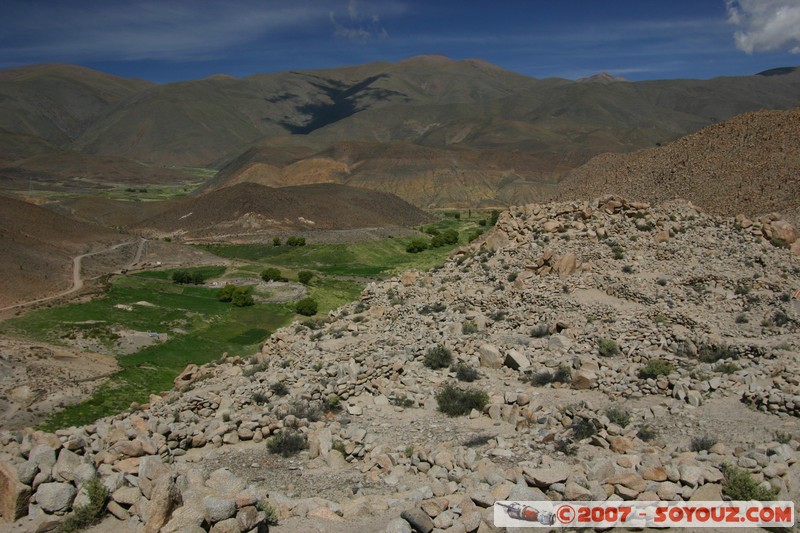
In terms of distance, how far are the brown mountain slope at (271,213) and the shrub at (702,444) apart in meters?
83.0

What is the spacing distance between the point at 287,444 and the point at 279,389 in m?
2.75

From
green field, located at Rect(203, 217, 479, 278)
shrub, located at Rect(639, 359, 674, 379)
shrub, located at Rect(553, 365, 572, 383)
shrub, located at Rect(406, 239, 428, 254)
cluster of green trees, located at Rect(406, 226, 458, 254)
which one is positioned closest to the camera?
shrub, located at Rect(639, 359, 674, 379)

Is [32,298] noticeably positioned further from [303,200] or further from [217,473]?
[303,200]

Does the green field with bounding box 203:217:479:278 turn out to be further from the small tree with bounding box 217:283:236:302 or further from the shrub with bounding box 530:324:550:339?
the shrub with bounding box 530:324:550:339

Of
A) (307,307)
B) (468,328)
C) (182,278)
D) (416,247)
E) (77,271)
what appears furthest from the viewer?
(416,247)

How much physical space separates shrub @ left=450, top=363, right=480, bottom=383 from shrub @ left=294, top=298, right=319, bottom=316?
33051 mm

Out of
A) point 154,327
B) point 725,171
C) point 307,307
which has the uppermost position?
point 725,171

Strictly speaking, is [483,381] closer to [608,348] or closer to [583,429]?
[608,348]

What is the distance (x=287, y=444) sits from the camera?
12156 mm

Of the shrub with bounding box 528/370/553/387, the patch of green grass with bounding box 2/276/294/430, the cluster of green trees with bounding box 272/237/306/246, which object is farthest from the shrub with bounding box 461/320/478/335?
the cluster of green trees with bounding box 272/237/306/246

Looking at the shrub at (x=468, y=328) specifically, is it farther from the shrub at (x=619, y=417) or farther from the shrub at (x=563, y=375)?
the shrub at (x=619, y=417)

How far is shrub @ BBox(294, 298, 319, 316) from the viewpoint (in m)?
47.7

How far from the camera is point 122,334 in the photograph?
3856 cm

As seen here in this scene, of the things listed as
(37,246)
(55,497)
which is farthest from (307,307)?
(55,497)
